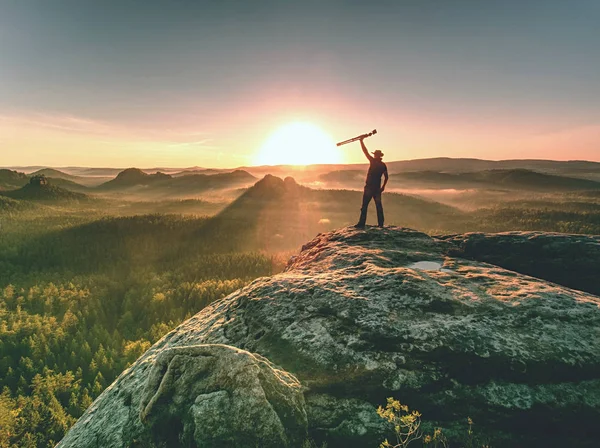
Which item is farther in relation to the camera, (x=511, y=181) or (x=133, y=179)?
(x=133, y=179)

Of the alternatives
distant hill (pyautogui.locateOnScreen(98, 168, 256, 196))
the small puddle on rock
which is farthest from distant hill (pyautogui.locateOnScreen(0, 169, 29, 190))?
the small puddle on rock

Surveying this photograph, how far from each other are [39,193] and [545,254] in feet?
300

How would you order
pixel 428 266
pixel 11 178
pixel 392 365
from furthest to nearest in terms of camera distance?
1. pixel 11 178
2. pixel 428 266
3. pixel 392 365

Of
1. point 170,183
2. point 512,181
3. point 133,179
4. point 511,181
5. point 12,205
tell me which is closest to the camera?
point 12,205

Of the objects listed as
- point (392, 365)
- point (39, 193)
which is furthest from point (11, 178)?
point (392, 365)

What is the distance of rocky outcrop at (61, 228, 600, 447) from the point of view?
13.4ft

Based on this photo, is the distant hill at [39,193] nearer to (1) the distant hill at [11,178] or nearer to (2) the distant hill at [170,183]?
(1) the distant hill at [11,178]

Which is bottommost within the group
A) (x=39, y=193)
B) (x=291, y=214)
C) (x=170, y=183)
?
(x=291, y=214)

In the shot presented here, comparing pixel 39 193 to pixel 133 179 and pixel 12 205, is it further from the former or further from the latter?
pixel 133 179

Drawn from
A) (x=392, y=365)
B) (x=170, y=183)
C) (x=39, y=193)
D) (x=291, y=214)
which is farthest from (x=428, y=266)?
(x=170, y=183)

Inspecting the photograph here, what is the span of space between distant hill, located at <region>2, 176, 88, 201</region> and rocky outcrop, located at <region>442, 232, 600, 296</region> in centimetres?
8621

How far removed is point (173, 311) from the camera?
52.7 ft

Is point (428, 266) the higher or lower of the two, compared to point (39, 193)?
higher

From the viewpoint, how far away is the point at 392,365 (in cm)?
476
